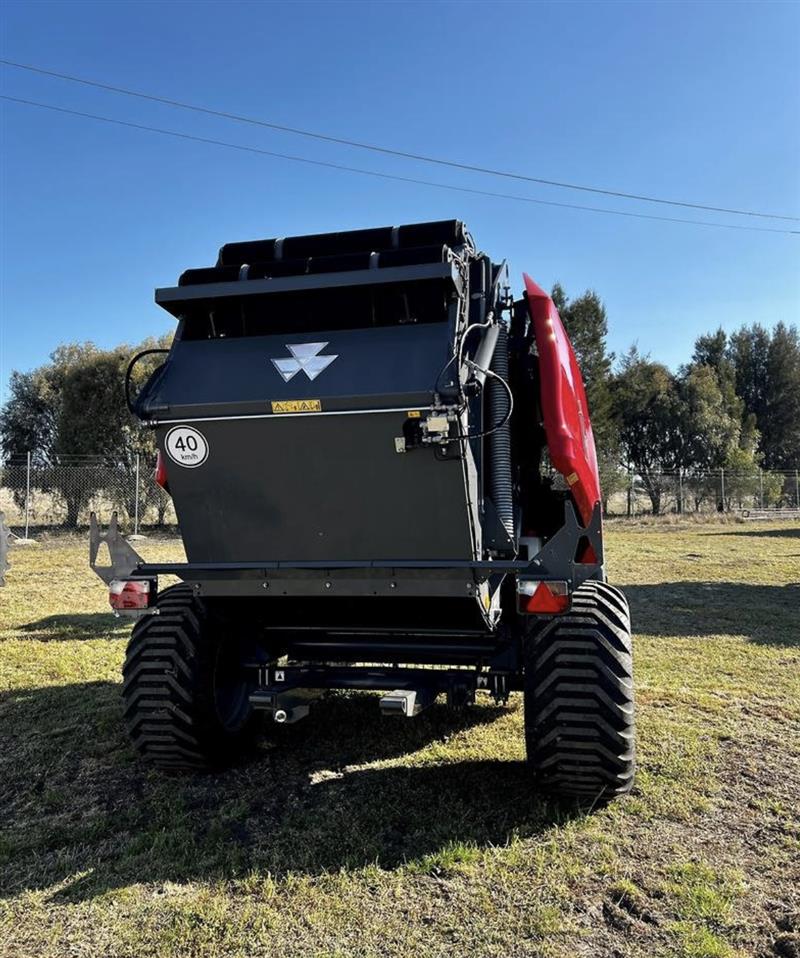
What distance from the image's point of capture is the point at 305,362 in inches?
133

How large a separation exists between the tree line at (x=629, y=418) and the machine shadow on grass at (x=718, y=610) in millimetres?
12221

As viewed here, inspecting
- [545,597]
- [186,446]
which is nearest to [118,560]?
[186,446]

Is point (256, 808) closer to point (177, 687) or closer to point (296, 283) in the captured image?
point (177, 687)

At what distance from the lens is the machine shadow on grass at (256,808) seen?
304 centimetres

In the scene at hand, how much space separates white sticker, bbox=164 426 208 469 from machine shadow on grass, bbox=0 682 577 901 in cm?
165

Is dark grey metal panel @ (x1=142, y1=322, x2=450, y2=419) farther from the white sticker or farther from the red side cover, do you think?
the red side cover

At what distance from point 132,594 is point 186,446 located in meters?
0.88

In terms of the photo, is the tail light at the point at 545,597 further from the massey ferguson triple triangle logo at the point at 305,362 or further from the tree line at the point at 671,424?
the tree line at the point at 671,424

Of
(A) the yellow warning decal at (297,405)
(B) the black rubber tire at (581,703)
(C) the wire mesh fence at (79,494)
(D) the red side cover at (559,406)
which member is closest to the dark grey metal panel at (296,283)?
(A) the yellow warning decal at (297,405)

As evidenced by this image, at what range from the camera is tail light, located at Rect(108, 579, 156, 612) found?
3.76 m

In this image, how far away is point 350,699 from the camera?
544 cm

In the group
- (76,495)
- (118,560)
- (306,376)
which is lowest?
(118,560)

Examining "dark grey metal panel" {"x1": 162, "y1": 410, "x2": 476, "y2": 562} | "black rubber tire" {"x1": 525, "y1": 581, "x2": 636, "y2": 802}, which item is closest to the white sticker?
"dark grey metal panel" {"x1": 162, "y1": 410, "x2": 476, "y2": 562}

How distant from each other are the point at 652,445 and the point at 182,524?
119ft
